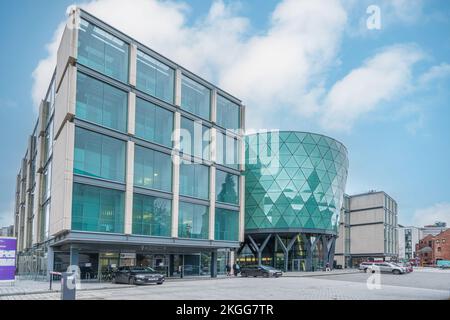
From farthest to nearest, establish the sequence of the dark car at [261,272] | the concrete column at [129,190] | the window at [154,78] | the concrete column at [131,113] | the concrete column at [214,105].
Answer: the concrete column at [214,105] → the dark car at [261,272] → the window at [154,78] → the concrete column at [131,113] → the concrete column at [129,190]

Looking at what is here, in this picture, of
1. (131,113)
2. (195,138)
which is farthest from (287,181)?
(131,113)

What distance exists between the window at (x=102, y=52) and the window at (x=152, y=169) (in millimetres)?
5969

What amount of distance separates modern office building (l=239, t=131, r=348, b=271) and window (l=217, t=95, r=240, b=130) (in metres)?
13.5

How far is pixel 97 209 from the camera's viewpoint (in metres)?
33.5

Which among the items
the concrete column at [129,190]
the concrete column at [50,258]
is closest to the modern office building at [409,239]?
the concrete column at [129,190]

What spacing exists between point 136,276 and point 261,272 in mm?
17674

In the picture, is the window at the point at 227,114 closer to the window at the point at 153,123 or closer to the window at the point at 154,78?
the window at the point at 154,78

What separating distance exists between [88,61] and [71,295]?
23.4 meters

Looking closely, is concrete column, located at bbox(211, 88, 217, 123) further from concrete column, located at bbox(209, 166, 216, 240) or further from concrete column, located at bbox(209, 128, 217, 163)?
concrete column, located at bbox(209, 166, 216, 240)

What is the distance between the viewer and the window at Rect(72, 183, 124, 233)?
32.2 m

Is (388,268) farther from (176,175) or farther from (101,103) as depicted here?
(101,103)

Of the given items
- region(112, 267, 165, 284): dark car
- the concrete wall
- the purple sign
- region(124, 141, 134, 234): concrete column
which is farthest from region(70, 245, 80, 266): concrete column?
the concrete wall

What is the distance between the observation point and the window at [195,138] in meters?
42.0

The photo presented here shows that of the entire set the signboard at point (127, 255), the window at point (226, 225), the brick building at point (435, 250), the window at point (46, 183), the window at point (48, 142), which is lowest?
the brick building at point (435, 250)
